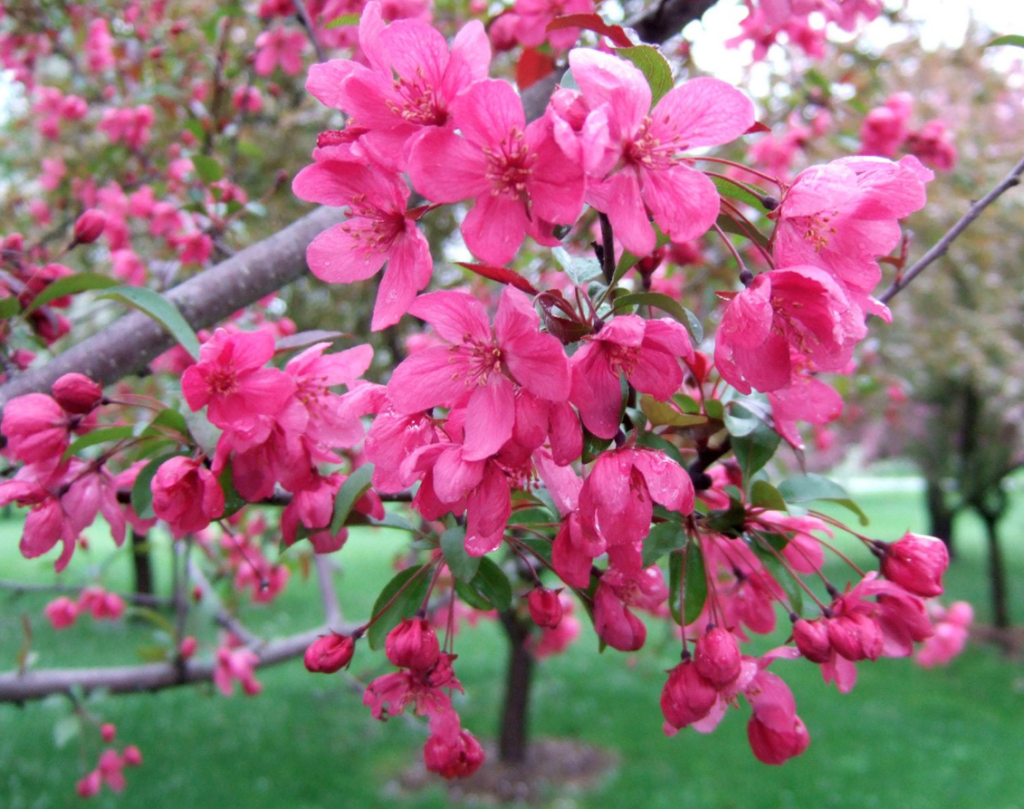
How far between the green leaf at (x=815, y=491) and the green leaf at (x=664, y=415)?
249 mm

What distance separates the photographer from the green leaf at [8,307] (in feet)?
4.45

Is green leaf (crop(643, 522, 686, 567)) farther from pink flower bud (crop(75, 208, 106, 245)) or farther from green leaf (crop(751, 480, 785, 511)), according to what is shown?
pink flower bud (crop(75, 208, 106, 245))

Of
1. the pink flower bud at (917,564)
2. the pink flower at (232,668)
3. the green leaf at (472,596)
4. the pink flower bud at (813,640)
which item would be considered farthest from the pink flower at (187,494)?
the pink flower at (232,668)

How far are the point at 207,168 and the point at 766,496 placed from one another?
1.57 meters

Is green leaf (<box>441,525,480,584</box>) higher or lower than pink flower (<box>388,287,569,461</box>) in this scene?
lower

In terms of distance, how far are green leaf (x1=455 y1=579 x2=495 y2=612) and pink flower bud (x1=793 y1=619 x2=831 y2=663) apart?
404mm

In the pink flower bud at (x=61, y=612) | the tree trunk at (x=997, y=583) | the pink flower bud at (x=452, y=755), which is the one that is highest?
the pink flower bud at (x=452, y=755)

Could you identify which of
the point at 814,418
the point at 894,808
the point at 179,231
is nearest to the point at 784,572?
the point at 814,418

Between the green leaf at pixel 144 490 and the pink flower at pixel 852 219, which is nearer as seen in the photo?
the pink flower at pixel 852 219

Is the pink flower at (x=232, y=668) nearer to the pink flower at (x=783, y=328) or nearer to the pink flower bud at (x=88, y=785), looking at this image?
the pink flower bud at (x=88, y=785)

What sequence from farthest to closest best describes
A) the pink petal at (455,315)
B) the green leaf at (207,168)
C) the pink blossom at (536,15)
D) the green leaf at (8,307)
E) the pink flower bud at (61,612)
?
the pink flower bud at (61,612)
the green leaf at (207,168)
the pink blossom at (536,15)
the green leaf at (8,307)
the pink petal at (455,315)

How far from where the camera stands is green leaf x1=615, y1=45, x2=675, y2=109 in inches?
32.6

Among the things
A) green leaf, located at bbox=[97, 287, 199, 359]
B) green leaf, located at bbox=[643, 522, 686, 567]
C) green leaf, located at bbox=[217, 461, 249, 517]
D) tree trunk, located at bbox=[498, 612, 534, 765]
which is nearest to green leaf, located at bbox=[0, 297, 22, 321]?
green leaf, located at bbox=[97, 287, 199, 359]

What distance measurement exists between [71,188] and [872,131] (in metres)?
3.62
